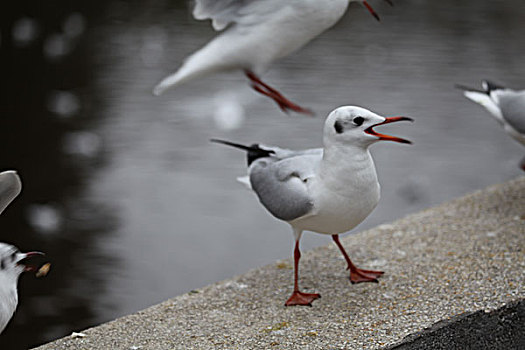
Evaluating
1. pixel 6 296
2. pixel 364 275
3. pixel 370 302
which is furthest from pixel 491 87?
pixel 6 296

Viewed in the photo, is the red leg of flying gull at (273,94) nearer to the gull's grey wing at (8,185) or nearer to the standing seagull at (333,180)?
the standing seagull at (333,180)

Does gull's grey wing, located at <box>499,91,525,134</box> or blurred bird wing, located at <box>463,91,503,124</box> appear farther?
blurred bird wing, located at <box>463,91,503,124</box>

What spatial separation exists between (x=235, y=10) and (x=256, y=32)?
88mm

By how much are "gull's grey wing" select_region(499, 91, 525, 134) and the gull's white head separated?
0.95 metres

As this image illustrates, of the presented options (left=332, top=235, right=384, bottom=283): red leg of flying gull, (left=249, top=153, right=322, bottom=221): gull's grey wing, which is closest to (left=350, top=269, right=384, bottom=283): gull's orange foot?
(left=332, top=235, right=384, bottom=283): red leg of flying gull

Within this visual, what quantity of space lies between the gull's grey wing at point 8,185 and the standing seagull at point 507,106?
1.72 meters

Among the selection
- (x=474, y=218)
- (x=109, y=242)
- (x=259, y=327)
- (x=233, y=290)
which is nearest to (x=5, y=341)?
(x=109, y=242)

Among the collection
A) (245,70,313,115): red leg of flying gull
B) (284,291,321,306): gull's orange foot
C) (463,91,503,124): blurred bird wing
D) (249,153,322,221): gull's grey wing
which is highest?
(245,70,313,115): red leg of flying gull

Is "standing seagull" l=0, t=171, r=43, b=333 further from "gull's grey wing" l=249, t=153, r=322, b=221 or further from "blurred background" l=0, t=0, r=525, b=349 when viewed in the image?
"blurred background" l=0, t=0, r=525, b=349

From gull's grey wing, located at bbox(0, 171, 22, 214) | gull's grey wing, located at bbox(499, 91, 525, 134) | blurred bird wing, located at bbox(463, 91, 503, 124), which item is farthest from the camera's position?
blurred bird wing, located at bbox(463, 91, 503, 124)

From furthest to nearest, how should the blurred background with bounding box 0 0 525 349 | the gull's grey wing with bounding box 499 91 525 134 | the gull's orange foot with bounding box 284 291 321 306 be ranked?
the blurred background with bounding box 0 0 525 349, the gull's grey wing with bounding box 499 91 525 134, the gull's orange foot with bounding box 284 291 321 306

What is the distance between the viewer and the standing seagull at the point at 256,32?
175 cm

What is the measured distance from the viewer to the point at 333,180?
1827 mm

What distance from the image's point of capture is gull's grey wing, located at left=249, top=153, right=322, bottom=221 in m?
1.88
